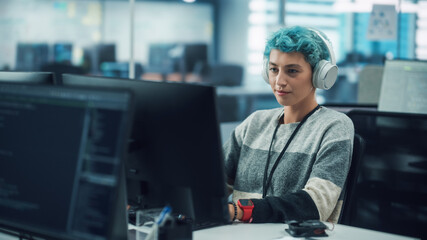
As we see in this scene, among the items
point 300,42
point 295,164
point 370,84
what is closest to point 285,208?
point 295,164

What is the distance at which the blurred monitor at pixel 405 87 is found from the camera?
308cm

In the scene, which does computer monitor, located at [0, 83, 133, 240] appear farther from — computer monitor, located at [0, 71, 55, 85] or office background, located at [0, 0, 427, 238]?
office background, located at [0, 0, 427, 238]

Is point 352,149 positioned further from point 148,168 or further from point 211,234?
point 148,168

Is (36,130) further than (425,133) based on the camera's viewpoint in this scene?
No

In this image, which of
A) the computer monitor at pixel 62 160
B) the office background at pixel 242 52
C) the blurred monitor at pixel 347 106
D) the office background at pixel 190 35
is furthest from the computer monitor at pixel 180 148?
the office background at pixel 190 35

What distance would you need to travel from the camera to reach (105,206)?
101cm

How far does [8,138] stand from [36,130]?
0.10 metres

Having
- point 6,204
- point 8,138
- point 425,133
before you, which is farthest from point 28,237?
point 425,133

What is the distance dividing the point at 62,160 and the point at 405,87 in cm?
249

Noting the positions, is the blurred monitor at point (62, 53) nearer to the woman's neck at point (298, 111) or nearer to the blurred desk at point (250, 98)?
the blurred desk at point (250, 98)

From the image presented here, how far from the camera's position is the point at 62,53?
6.00 meters

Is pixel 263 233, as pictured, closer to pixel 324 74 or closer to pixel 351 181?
pixel 351 181

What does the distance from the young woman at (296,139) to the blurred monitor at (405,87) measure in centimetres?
138

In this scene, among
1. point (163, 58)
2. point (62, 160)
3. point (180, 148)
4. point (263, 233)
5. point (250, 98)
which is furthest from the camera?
point (163, 58)
